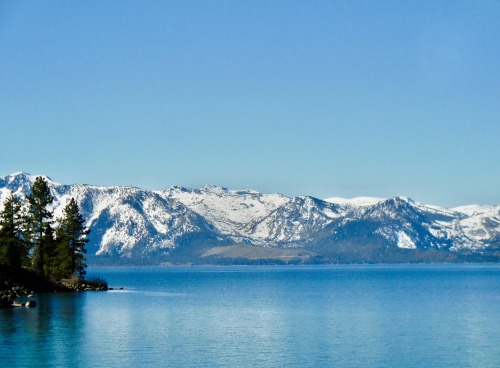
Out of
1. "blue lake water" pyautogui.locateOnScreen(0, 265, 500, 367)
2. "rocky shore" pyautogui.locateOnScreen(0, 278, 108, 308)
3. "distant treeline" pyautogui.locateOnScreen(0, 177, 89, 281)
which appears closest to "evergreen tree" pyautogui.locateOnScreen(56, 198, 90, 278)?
"distant treeline" pyautogui.locateOnScreen(0, 177, 89, 281)

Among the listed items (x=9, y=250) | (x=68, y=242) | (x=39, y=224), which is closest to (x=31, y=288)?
(x=39, y=224)

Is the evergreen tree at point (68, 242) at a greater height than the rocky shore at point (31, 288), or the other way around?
the evergreen tree at point (68, 242)

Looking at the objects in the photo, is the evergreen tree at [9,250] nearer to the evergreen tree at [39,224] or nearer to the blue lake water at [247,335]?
the blue lake water at [247,335]

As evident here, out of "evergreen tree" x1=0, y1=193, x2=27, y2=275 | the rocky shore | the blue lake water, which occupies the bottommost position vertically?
the blue lake water

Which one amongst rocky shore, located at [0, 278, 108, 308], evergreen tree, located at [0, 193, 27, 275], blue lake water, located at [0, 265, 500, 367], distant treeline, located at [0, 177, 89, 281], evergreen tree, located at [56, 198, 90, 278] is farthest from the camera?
evergreen tree, located at [56, 198, 90, 278]

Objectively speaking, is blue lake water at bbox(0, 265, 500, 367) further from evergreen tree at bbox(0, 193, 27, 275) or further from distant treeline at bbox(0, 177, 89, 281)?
distant treeline at bbox(0, 177, 89, 281)

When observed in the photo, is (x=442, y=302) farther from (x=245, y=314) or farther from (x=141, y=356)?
(x=141, y=356)

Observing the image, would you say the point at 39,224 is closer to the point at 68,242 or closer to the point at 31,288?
the point at 68,242

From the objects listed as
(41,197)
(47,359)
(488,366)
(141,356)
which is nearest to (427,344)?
(488,366)

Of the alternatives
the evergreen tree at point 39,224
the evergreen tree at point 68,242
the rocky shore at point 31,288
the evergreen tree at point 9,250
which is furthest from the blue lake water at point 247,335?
the evergreen tree at point 68,242

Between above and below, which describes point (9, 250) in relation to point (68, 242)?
below

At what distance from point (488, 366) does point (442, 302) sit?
7645 cm

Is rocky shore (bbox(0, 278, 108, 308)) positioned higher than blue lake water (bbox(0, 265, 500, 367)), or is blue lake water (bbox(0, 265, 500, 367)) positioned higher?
rocky shore (bbox(0, 278, 108, 308))

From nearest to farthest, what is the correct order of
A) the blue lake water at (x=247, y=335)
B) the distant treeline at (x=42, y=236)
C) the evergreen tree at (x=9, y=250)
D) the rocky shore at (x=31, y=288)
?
the blue lake water at (x=247, y=335), the rocky shore at (x=31, y=288), the evergreen tree at (x=9, y=250), the distant treeline at (x=42, y=236)
